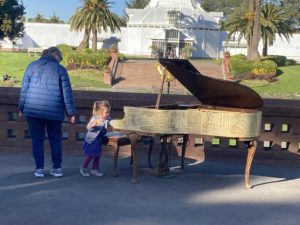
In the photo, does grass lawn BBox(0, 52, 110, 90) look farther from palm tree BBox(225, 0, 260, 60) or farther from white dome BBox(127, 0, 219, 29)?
white dome BBox(127, 0, 219, 29)

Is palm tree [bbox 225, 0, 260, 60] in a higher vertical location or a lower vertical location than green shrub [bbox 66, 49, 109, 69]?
higher

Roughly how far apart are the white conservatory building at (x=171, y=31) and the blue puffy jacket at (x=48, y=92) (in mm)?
53421

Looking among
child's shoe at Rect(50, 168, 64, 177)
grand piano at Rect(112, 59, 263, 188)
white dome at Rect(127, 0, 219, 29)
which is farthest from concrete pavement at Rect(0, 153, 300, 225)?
white dome at Rect(127, 0, 219, 29)

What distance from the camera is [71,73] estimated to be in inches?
1684

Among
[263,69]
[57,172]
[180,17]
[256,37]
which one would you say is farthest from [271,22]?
[57,172]

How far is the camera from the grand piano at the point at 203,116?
7098mm

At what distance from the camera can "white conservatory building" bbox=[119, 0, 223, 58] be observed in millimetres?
63625

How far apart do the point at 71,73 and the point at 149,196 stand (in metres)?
36.6

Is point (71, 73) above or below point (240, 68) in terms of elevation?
below

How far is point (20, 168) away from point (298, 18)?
8863cm

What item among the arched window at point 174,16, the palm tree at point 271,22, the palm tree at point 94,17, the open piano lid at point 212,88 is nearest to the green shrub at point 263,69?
the palm tree at point 271,22

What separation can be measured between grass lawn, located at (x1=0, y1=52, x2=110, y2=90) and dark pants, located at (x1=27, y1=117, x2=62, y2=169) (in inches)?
1087

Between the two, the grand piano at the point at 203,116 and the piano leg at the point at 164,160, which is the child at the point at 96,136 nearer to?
the grand piano at the point at 203,116

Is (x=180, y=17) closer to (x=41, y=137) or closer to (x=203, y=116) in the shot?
(x=41, y=137)
